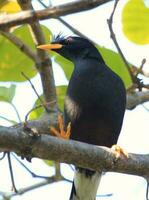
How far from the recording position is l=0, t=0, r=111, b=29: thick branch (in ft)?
4.85

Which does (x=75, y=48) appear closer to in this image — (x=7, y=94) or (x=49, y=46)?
(x=49, y=46)

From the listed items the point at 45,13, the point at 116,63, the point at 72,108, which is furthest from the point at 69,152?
the point at 116,63

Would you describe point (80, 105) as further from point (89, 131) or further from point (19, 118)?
point (19, 118)

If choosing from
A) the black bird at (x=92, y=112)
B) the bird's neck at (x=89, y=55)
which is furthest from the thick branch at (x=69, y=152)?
the bird's neck at (x=89, y=55)

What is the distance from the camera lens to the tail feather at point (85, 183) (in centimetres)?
348

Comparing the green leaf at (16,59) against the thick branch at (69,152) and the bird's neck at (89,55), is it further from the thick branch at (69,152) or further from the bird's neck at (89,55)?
the thick branch at (69,152)

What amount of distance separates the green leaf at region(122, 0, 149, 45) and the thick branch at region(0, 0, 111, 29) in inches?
73.0

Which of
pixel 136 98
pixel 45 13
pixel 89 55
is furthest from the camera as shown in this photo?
pixel 89 55

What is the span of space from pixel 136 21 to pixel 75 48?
0.75 metres

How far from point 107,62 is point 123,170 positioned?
1.26m

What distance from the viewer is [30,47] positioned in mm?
3467

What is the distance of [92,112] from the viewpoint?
135 inches

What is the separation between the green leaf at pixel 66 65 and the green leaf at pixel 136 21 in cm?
52

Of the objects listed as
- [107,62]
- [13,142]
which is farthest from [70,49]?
[13,142]
